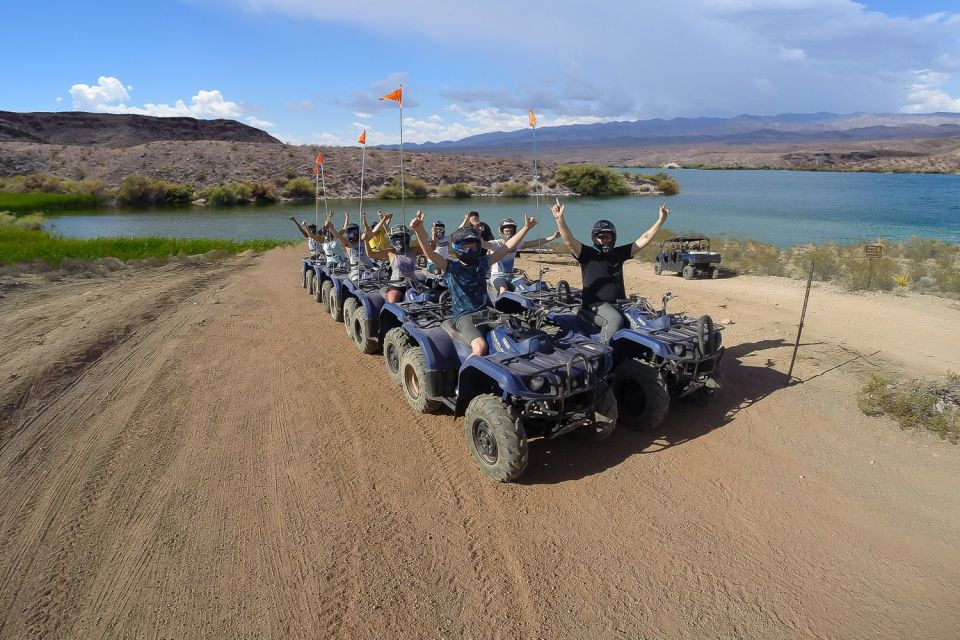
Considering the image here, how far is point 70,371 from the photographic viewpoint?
7.46 metres

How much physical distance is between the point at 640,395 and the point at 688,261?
35.5 ft

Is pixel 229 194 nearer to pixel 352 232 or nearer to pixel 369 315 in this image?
pixel 352 232

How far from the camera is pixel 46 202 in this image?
38.2 metres

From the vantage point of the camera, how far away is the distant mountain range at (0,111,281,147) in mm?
77750

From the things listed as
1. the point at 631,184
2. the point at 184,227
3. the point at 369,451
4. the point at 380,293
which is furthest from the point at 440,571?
the point at 631,184

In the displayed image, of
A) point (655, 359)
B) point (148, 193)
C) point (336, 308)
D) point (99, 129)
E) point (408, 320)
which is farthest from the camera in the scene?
point (99, 129)

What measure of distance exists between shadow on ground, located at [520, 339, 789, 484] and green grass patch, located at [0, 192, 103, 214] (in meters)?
41.8

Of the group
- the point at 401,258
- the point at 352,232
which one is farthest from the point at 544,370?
the point at 352,232

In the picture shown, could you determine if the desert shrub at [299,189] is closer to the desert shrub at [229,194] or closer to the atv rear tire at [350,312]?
the desert shrub at [229,194]

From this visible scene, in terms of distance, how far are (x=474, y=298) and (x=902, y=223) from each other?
36210 mm

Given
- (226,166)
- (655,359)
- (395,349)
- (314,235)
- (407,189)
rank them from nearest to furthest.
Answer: (655,359) < (395,349) < (314,235) < (407,189) < (226,166)

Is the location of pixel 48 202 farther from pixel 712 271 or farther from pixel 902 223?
pixel 902 223

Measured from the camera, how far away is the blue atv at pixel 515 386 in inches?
183

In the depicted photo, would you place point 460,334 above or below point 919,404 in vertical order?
above
